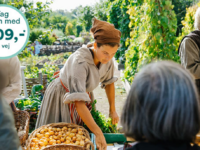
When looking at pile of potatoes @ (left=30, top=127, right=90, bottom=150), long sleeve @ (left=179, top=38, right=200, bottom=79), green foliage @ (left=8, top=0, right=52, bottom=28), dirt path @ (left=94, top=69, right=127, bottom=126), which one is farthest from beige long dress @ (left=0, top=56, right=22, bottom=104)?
dirt path @ (left=94, top=69, right=127, bottom=126)

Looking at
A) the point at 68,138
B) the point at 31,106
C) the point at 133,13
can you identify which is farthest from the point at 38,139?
the point at 133,13

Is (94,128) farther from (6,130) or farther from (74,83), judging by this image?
(6,130)

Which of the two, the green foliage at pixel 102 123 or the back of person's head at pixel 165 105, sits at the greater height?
the back of person's head at pixel 165 105

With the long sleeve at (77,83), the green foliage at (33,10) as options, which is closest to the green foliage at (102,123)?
the long sleeve at (77,83)

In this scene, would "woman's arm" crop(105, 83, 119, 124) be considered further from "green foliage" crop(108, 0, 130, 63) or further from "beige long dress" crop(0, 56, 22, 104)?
"green foliage" crop(108, 0, 130, 63)

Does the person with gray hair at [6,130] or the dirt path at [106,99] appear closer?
the person with gray hair at [6,130]

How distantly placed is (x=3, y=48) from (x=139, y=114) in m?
1.76

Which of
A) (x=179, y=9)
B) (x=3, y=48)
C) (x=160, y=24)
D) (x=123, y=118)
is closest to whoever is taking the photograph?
(x=123, y=118)

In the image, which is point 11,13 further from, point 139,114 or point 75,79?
point 139,114

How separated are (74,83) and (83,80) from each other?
77 mm

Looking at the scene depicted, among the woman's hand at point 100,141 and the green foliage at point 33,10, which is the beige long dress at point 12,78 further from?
the green foliage at point 33,10

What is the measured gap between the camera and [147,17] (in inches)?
A: 167

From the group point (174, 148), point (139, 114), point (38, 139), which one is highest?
point (139, 114)

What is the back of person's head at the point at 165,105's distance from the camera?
0.77 m
